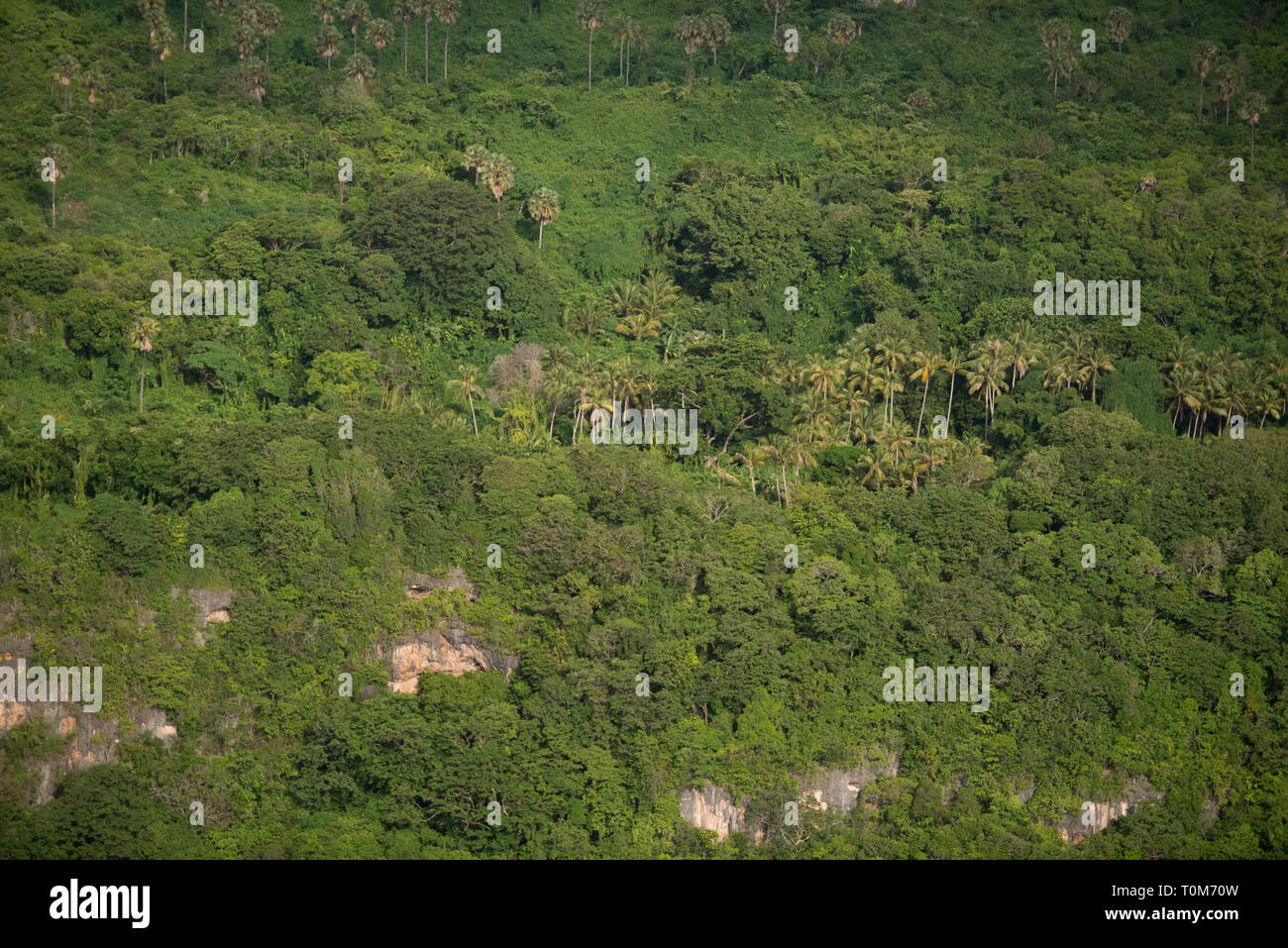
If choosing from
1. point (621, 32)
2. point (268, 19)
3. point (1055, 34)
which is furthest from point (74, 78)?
point (1055, 34)

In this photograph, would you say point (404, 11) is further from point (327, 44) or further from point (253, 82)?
point (253, 82)

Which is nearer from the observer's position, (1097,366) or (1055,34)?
(1097,366)

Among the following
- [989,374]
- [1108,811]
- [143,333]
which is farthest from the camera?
[989,374]

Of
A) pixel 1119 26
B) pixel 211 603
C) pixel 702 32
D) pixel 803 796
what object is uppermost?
pixel 1119 26

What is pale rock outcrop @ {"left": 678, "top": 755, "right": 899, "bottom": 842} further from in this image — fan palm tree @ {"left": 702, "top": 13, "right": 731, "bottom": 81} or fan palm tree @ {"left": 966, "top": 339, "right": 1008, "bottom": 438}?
fan palm tree @ {"left": 702, "top": 13, "right": 731, "bottom": 81}

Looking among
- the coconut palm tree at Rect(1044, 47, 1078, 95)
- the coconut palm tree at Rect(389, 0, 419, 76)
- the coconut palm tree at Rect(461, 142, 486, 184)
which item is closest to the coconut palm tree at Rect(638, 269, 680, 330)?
the coconut palm tree at Rect(461, 142, 486, 184)

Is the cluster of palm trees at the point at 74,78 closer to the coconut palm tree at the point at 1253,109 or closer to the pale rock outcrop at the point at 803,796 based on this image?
the pale rock outcrop at the point at 803,796
